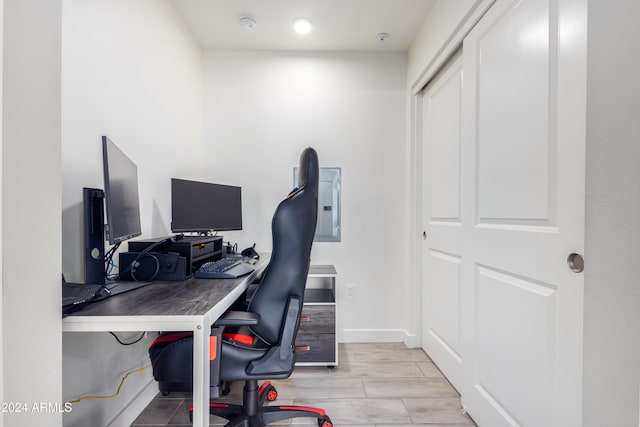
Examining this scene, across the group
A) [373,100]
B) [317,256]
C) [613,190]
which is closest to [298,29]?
[373,100]

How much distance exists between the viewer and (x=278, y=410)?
1.38m

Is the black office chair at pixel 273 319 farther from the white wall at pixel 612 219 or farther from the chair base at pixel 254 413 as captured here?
the white wall at pixel 612 219

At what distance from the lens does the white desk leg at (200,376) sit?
841 millimetres

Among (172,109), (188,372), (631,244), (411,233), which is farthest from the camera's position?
(411,233)

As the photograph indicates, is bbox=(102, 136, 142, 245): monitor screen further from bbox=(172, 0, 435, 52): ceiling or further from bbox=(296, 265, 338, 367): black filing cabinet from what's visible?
bbox=(172, 0, 435, 52): ceiling

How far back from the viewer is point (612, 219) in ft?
2.59

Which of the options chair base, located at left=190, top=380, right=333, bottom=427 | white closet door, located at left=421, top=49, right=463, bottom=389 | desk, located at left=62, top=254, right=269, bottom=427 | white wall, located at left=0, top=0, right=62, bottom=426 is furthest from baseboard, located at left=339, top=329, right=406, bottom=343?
white wall, located at left=0, top=0, right=62, bottom=426

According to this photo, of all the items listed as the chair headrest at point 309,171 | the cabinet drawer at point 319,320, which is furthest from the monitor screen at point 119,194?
the cabinet drawer at point 319,320

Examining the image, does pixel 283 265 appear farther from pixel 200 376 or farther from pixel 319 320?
pixel 319 320

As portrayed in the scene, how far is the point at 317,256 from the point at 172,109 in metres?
1.56

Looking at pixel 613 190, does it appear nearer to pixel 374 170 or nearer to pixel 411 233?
pixel 411 233

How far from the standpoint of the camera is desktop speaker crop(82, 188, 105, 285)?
1.06 meters

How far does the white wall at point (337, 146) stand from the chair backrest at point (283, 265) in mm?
1349

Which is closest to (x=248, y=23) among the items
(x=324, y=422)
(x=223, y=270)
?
(x=223, y=270)
